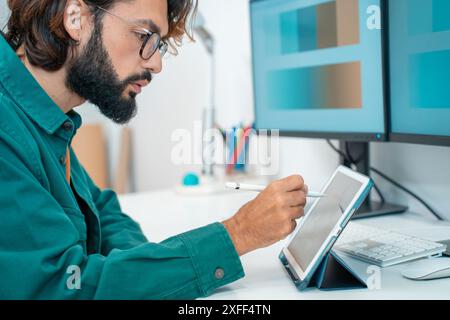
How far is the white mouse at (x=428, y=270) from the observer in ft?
2.55

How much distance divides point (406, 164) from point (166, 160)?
1183 millimetres

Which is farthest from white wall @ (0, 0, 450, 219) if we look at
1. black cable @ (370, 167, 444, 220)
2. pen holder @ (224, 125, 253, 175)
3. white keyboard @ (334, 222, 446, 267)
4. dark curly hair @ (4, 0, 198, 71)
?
dark curly hair @ (4, 0, 198, 71)

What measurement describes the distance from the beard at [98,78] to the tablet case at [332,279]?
0.47 metres

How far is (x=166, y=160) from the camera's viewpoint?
222cm

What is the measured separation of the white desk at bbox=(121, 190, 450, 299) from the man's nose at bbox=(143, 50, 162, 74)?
34 centimetres

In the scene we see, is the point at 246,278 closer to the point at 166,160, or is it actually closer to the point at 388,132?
the point at 388,132

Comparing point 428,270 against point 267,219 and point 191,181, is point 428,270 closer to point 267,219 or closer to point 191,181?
point 267,219

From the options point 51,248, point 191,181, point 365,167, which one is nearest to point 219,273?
point 51,248

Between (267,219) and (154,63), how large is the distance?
1.36 ft

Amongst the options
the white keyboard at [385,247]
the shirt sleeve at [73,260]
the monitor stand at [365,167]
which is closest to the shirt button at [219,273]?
the shirt sleeve at [73,260]

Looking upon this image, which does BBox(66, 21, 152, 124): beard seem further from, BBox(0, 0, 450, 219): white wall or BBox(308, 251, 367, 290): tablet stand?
BBox(0, 0, 450, 219): white wall

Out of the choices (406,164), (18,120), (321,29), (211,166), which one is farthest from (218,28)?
(18,120)

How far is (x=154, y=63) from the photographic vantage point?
103cm

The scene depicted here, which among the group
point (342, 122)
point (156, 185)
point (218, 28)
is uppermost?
point (218, 28)
